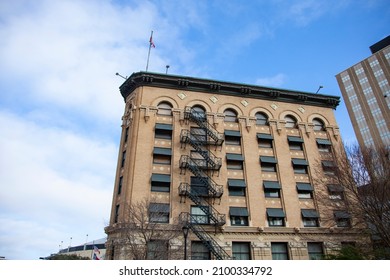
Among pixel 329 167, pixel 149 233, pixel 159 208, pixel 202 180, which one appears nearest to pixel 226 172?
pixel 202 180

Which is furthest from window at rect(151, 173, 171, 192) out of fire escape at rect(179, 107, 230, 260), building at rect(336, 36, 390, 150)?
building at rect(336, 36, 390, 150)

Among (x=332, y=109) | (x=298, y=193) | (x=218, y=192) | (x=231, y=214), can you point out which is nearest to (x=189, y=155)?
(x=218, y=192)

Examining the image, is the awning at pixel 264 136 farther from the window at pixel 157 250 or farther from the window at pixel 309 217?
the window at pixel 157 250

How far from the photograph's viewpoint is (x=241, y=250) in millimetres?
25766

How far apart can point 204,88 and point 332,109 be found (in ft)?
60.7

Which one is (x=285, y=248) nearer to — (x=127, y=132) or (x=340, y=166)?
(x=340, y=166)

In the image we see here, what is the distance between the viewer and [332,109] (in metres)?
37.1

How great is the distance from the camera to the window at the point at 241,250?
1005 inches

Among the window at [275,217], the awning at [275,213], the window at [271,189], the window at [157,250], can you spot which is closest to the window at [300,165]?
the window at [271,189]

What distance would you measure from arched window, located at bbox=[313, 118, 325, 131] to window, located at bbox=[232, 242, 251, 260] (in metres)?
18.6

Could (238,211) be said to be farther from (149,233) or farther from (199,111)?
(199,111)

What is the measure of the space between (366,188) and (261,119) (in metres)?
16.4

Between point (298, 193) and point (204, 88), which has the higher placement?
point (204, 88)
